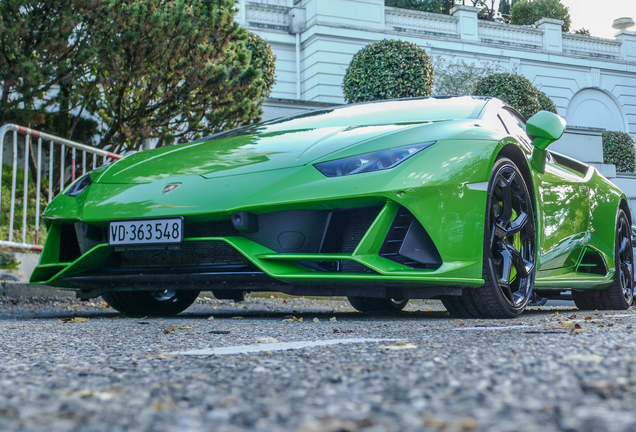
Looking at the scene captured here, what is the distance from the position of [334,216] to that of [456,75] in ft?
50.9

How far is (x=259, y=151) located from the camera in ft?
11.5

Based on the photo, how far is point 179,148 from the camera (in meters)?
4.00

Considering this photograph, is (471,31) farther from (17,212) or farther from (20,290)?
(20,290)

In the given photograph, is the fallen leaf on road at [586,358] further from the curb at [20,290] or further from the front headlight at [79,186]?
the curb at [20,290]

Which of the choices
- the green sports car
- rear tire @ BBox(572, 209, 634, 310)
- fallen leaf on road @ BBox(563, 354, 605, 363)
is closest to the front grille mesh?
the green sports car

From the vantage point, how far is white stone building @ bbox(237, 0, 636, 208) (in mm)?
18500

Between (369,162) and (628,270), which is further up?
(369,162)

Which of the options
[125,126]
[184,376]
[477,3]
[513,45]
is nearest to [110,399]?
[184,376]

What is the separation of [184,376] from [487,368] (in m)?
0.61

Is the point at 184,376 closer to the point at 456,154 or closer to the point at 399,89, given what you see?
the point at 456,154

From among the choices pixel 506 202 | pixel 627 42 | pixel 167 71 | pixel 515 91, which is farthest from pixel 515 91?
pixel 627 42

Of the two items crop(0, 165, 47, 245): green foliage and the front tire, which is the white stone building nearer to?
crop(0, 165, 47, 245): green foliage

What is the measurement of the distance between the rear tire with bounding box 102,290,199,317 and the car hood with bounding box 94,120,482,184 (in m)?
0.73

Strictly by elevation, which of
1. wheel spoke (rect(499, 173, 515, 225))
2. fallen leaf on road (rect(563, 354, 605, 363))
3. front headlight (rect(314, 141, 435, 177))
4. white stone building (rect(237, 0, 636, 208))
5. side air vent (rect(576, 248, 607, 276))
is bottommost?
side air vent (rect(576, 248, 607, 276))
